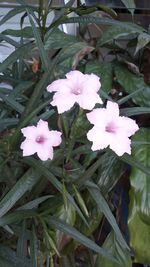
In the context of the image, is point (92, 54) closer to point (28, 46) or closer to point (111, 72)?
point (111, 72)

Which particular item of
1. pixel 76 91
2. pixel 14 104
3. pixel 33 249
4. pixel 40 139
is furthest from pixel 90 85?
pixel 33 249

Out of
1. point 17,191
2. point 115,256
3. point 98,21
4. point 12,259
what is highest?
point 98,21

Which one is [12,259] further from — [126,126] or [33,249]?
[126,126]

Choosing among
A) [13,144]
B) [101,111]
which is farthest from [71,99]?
[13,144]

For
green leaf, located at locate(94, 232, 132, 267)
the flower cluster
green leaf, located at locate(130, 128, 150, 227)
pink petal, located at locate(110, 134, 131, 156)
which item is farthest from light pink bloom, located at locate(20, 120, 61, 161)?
green leaf, located at locate(94, 232, 132, 267)

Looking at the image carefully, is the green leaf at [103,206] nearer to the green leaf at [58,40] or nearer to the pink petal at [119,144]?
the pink petal at [119,144]

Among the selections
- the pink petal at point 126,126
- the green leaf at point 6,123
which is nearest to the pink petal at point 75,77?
the pink petal at point 126,126

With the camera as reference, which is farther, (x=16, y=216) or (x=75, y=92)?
(x=16, y=216)

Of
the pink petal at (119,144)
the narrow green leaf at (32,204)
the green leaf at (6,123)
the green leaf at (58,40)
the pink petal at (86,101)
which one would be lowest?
the narrow green leaf at (32,204)

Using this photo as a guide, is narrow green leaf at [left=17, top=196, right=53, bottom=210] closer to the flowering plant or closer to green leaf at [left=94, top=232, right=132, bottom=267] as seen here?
the flowering plant
